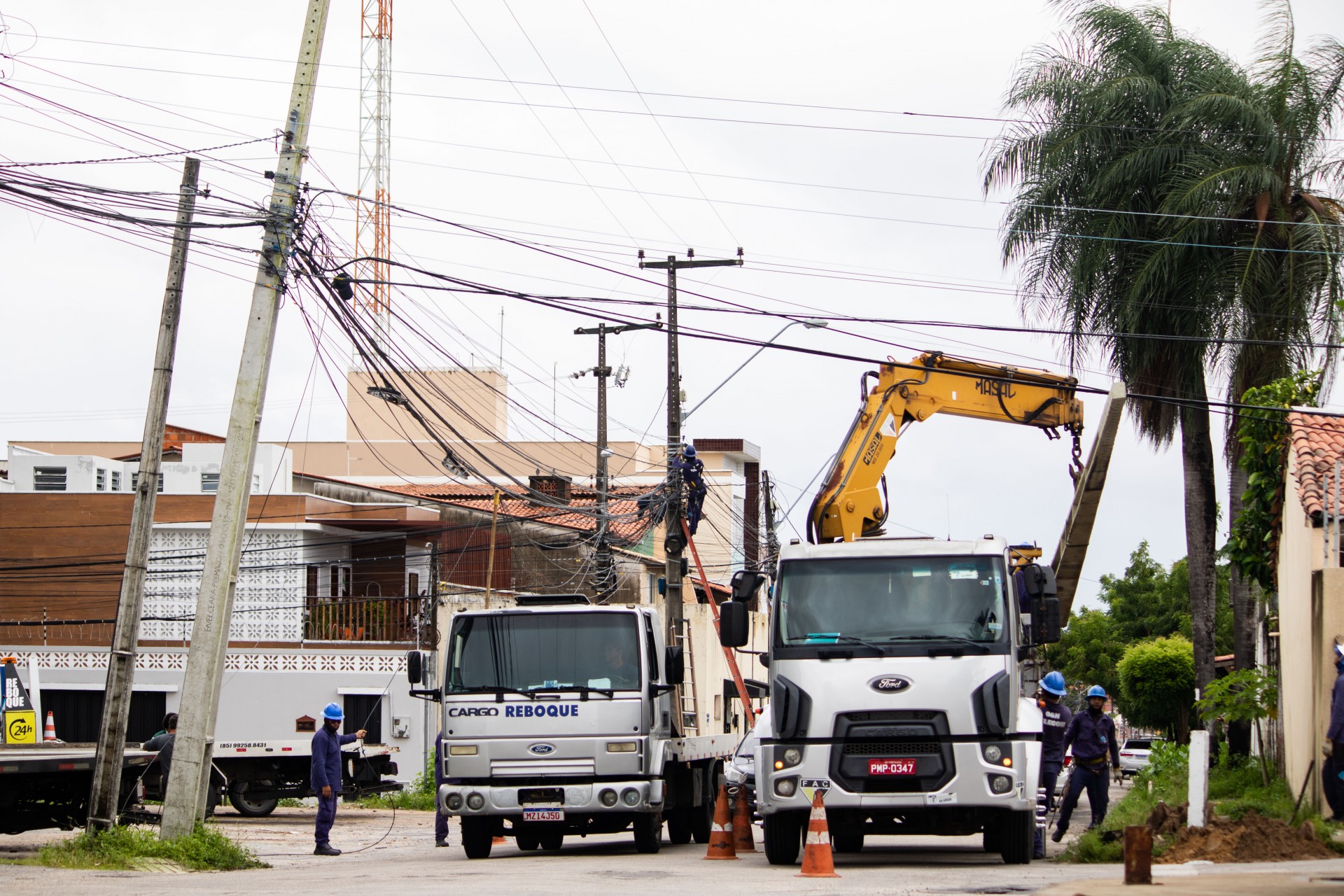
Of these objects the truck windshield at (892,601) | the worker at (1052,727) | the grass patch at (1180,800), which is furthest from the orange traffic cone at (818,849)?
the worker at (1052,727)

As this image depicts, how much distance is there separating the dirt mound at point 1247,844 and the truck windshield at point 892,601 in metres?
2.32

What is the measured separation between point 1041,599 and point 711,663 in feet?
101

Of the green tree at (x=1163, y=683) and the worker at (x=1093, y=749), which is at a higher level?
the green tree at (x=1163, y=683)

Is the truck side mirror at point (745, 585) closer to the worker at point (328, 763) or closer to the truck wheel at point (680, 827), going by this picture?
the truck wheel at point (680, 827)

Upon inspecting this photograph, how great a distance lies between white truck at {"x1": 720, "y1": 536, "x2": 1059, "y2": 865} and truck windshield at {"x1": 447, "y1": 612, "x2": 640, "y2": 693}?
2.33 m

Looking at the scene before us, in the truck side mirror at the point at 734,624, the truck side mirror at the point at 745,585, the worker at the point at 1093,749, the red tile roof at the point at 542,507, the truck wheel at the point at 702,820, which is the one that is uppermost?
the red tile roof at the point at 542,507

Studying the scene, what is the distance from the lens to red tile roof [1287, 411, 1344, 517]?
623 inches

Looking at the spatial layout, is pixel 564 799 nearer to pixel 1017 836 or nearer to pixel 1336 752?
pixel 1017 836

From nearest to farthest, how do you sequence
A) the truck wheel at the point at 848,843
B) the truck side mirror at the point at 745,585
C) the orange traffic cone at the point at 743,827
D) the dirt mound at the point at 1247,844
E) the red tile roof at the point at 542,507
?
the dirt mound at the point at 1247,844 → the truck side mirror at the point at 745,585 → the truck wheel at the point at 848,843 → the orange traffic cone at the point at 743,827 → the red tile roof at the point at 542,507

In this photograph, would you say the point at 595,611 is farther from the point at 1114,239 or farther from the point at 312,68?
the point at 1114,239

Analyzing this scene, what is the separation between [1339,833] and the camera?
1255 centimetres

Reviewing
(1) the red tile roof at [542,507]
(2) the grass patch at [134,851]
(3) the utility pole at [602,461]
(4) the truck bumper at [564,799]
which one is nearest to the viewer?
(2) the grass patch at [134,851]

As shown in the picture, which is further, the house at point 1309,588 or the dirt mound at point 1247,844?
the house at point 1309,588

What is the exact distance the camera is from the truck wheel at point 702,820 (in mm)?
18750
